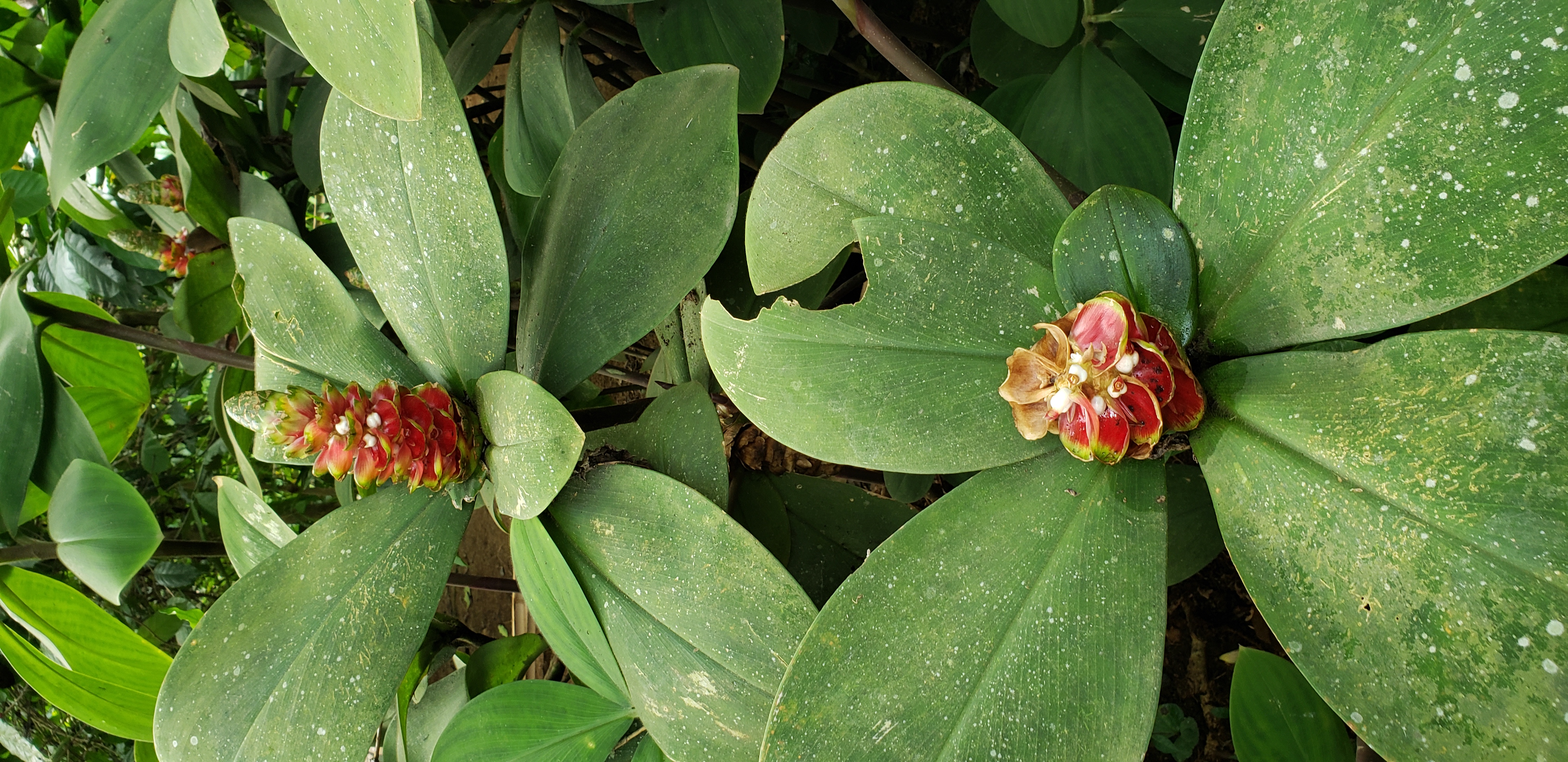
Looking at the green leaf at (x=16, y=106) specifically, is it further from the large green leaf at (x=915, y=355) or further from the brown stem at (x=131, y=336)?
the large green leaf at (x=915, y=355)

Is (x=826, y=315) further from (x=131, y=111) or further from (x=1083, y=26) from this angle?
(x=131, y=111)

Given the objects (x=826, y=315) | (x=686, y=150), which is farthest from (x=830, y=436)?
(x=686, y=150)

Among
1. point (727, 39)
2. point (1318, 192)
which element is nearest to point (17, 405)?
point (727, 39)

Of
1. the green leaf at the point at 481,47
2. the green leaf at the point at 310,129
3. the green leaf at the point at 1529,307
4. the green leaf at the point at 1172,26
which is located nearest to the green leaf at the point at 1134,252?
the green leaf at the point at 1529,307

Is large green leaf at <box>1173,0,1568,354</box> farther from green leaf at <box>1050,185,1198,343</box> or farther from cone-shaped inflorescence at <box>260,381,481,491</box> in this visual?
cone-shaped inflorescence at <box>260,381,481,491</box>

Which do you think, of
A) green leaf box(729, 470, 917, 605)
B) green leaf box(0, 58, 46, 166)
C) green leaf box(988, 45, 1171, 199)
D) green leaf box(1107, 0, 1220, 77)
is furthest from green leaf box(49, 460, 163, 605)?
green leaf box(1107, 0, 1220, 77)

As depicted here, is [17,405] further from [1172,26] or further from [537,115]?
[1172,26]
